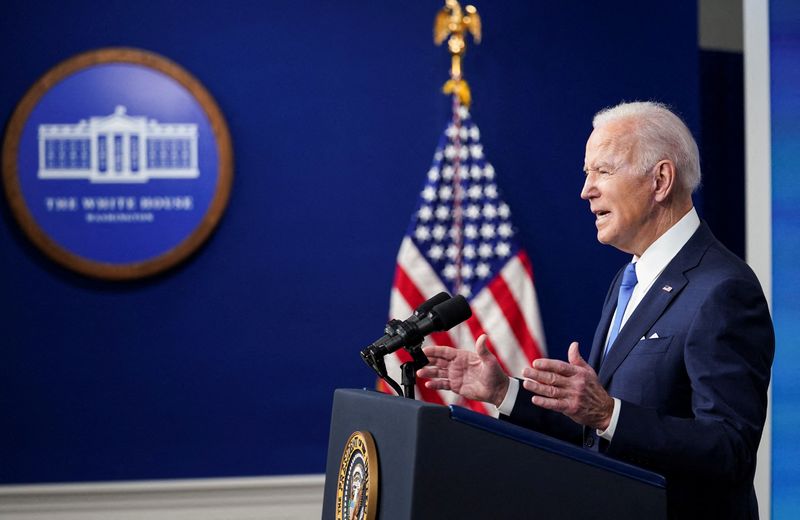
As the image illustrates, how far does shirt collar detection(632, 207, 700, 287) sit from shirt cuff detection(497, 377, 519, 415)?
1.13ft

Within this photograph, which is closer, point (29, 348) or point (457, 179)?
point (29, 348)

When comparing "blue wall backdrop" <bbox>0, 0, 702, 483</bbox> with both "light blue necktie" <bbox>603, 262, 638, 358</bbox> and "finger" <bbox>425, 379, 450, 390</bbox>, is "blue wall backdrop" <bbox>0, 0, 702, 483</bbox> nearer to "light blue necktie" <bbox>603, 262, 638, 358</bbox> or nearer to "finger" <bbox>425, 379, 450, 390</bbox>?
"light blue necktie" <bbox>603, 262, 638, 358</bbox>

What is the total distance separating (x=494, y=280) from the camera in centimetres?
371

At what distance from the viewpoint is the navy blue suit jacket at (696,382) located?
5.13 ft

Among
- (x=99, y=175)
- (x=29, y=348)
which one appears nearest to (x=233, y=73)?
(x=99, y=175)

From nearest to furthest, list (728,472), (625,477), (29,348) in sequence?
(625,477) < (728,472) < (29,348)

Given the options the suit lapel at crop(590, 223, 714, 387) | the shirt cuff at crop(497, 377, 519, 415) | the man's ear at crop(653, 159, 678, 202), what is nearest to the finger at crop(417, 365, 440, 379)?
the shirt cuff at crop(497, 377, 519, 415)

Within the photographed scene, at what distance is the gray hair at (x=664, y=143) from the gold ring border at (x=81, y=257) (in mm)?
1961

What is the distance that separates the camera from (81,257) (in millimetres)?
3510

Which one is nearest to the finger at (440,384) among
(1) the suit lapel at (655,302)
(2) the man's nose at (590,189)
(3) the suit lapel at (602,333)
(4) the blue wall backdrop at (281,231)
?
(1) the suit lapel at (655,302)

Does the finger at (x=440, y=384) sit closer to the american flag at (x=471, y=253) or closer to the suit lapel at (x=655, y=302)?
the suit lapel at (x=655, y=302)

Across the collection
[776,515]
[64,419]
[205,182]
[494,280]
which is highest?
[205,182]

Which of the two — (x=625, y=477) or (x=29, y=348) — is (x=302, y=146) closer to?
(x=29, y=348)

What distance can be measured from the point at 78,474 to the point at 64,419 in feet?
0.68
